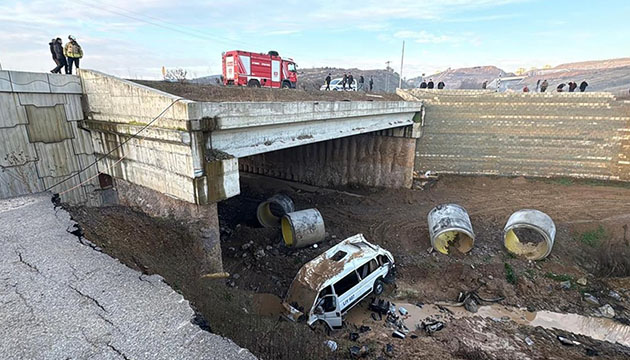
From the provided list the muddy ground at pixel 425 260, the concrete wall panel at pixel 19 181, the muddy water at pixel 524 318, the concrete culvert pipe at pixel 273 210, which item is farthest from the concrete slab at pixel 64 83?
the muddy water at pixel 524 318

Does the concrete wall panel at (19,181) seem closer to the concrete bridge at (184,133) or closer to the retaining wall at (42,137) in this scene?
the retaining wall at (42,137)

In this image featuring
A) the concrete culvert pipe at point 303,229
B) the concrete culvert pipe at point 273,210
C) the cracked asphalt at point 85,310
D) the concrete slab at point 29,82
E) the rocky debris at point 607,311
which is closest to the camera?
the cracked asphalt at point 85,310

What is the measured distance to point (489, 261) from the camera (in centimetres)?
1065

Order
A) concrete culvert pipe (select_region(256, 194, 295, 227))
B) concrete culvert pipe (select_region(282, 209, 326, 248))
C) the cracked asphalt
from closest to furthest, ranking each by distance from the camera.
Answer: the cracked asphalt
concrete culvert pipe (select_region(282, 209, 326, 248))
concrete culvert pipe (select_region(256, 194, 295, 227))

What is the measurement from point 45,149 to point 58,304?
6932 millimetres

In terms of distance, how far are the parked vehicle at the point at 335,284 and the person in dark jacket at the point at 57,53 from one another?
9.98 meters

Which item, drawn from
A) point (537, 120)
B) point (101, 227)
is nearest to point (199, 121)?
point (101, 227)

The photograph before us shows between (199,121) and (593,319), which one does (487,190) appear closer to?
(593,319)

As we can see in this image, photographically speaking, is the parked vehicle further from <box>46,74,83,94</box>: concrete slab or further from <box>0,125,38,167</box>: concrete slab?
<box>46,74,83,94</box>: concrete slab

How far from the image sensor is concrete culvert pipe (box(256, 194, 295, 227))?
13.3 meters

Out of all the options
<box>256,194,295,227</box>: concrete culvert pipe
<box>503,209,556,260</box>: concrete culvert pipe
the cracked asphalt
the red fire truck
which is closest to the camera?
the cracked asphalt

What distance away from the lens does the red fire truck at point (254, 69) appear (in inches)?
802

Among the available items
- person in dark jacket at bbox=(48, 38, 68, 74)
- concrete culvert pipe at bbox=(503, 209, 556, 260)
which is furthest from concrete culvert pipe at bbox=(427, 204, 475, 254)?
person in dark jacket at bbox=(48, 38, 68, 74)

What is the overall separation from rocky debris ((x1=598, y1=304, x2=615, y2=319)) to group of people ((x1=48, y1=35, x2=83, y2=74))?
1721cm
